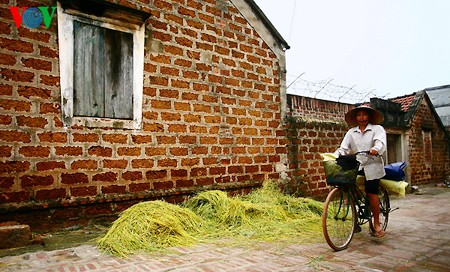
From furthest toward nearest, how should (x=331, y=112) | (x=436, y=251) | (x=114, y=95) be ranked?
(x=331, y=112), (x=114, y=95), (x=436, y=251)

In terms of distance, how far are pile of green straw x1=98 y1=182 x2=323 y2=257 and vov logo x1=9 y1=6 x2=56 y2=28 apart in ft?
8.42

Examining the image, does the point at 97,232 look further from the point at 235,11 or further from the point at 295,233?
the point at 235,11

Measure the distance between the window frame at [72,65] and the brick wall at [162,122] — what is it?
0.07 m

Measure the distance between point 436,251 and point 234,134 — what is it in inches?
132

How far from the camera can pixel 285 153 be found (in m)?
6.40

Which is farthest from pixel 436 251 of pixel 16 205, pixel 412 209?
pixel 16 205

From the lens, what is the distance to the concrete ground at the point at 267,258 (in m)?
2.78

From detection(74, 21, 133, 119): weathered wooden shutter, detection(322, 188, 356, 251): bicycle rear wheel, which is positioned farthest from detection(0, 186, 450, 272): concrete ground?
detection(74, 21, 133, 119): weathered wooden shutter

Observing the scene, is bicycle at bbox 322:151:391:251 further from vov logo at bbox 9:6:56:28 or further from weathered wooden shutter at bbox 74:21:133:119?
vov logo at bbox 9:6:56:28

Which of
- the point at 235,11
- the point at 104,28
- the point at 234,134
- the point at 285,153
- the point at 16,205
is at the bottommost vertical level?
the point at 16,205

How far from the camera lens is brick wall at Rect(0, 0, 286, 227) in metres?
3.62

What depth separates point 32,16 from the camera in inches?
146

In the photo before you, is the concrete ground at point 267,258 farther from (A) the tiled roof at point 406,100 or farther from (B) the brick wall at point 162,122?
(A) the tiled roof at point 406,100

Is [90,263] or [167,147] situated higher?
[167,147]
